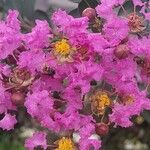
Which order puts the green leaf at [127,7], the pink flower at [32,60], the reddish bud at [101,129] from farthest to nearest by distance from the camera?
1. the green leaf at [127,7]
2. the reddish bud at [101,129]
3. the pink flower at [32,60]

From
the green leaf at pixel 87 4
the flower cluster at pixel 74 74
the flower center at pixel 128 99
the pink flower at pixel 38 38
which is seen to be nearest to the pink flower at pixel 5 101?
the flower cluster at pixel 74 74

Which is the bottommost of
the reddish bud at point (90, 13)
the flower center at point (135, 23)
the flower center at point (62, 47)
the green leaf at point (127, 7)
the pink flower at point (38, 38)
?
the green leaf at point (127, 7)

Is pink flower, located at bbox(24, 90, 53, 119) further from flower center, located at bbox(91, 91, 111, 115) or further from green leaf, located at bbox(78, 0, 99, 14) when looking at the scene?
green leaf, located at bbox(78, 0, 99, 14)

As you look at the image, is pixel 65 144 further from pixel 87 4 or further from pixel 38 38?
pixel 87 4

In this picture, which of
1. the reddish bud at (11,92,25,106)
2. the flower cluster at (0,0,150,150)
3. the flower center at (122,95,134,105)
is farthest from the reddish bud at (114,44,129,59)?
the reddish bud at (11,92,25,106)

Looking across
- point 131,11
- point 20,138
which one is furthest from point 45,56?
point 20,138

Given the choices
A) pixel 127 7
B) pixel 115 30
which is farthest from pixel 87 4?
pixel 115 30

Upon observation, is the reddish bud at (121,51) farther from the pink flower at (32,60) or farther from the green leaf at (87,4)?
the green leaf at (87,4)

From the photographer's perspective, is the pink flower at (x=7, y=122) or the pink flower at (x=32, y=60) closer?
the pink flower at (x=32, y=60)

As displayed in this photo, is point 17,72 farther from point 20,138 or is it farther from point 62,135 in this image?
point 20,138
